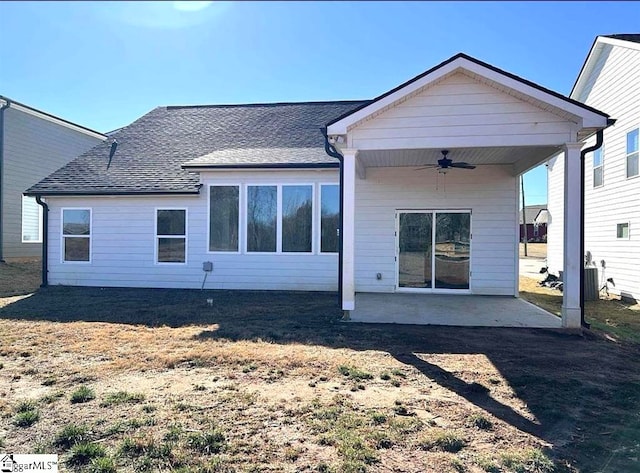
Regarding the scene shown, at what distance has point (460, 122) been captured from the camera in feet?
23.9

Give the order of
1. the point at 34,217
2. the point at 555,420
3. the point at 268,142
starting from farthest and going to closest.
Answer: the point at 34,217 < the point at 268,142 < the point at 555,420

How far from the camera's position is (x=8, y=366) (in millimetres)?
5047

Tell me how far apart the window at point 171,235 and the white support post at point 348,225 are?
5872 millimetres

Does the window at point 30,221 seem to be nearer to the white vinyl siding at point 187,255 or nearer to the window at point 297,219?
the white vinyl siding at point 187,255

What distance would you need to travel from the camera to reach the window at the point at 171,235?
11.6 meters

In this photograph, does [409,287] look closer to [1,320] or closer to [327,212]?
[327,212]

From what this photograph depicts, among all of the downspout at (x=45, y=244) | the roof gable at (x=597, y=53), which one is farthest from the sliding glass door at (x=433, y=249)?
the downspout at (x=45, y=244)

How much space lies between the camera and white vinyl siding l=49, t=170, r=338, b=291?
11.0m

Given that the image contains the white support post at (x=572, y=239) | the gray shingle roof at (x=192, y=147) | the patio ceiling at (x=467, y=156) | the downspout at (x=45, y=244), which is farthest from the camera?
the downspout at (x=45, y=244)

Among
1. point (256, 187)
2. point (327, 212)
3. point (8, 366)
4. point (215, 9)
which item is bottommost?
point (8, 366)

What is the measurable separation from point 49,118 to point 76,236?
9079 mm

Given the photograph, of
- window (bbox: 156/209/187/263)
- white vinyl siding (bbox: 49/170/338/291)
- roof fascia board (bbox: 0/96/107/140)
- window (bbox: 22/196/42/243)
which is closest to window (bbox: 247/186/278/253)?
white vinyl siding (bbox: 49/170/338/291)

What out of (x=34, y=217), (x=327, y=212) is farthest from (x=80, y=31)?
(x=34, y=217)

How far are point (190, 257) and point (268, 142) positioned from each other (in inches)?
174
